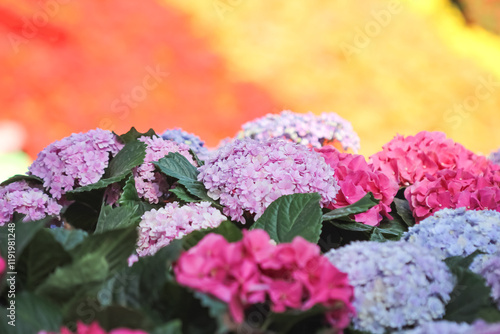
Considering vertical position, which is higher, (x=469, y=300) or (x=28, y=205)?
(x=28, y=205)

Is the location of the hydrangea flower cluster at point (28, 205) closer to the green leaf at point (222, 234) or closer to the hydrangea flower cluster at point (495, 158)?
the green leaf at point (222, 234)

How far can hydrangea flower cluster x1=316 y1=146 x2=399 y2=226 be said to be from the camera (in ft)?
4.11

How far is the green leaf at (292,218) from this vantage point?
954mm

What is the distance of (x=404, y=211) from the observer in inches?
54.6

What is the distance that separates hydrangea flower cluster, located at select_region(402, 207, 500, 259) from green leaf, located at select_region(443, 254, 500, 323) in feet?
0.38

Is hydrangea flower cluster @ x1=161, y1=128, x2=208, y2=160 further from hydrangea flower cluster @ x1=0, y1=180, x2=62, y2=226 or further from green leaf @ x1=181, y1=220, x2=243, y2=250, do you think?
green leaf @ x1=181, y1=220, x2=243, y2=250

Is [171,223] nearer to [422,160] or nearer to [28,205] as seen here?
[28,205]

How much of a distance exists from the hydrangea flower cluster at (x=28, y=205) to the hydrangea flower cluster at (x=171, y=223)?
24 centimetres

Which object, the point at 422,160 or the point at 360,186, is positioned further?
the point at 422,160

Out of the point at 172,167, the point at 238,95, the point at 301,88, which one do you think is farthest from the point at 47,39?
the point at 172,167

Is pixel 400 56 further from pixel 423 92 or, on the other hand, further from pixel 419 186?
pixel 419 186

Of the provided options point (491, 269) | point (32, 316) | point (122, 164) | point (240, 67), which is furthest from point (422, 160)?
point (240, 67)

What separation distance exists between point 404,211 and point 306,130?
22.6 inches

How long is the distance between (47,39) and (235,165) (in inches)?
86.3
